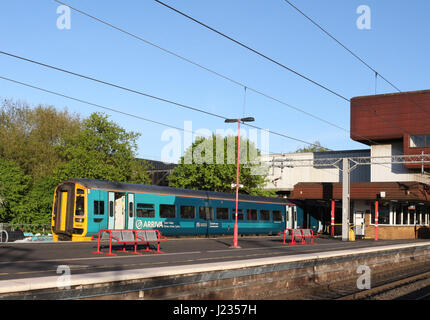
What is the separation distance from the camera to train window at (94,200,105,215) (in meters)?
24.1

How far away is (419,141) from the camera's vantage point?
1921 inches

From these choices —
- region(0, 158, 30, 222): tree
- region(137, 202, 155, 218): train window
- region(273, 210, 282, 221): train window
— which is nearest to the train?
region(137, 202, 155, 218): train window

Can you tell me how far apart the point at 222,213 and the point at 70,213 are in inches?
438

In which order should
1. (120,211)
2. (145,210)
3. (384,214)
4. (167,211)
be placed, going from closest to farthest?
(120,211), (145,210), (167,211), (384,214)

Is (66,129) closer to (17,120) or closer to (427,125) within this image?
(17,120)

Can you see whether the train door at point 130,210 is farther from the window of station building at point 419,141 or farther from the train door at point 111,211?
the window of station building at point 419,141

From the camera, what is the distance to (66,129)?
183ft

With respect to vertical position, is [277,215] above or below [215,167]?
below

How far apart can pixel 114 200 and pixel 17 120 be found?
34.8 metres

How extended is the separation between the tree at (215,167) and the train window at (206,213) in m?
19.4

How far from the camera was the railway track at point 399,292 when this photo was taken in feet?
51.4

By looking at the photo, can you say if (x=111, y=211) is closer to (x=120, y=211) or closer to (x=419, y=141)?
(x=120, y=211)

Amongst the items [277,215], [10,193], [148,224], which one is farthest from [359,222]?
[10,193]

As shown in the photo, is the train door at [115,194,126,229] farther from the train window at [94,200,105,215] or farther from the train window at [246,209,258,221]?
the train window at [246,209,258,221]
